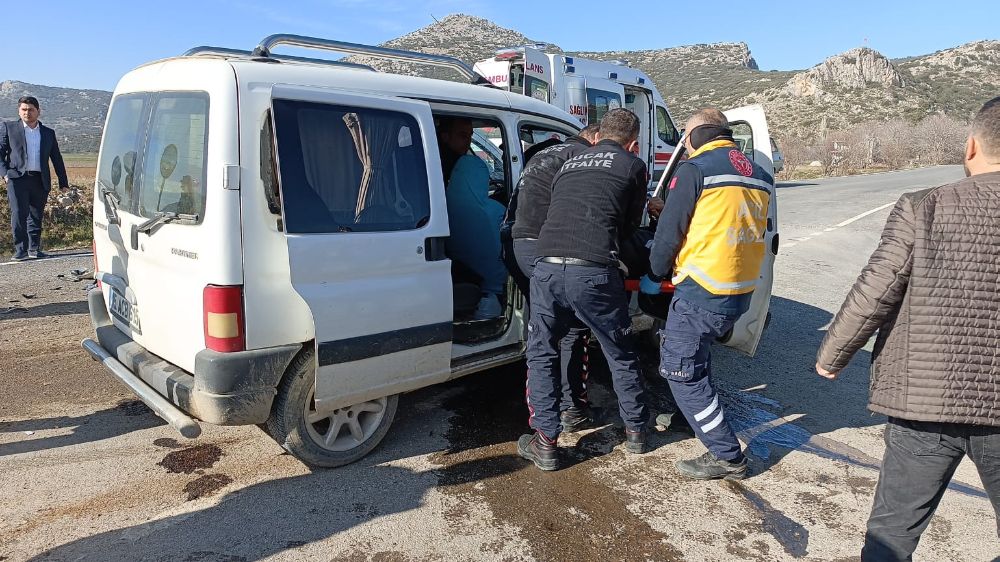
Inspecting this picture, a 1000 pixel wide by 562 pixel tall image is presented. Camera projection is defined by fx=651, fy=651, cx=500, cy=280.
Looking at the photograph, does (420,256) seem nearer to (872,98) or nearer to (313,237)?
(313,237)

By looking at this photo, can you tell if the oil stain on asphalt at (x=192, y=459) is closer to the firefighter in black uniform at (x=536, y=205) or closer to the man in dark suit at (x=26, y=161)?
the firefighter in black uniform at (x=536, y=205)

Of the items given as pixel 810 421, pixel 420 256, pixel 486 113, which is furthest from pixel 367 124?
pixel 810 421

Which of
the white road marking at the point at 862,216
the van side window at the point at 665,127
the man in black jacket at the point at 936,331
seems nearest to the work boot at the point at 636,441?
the man in black jacket at the point at 936,331

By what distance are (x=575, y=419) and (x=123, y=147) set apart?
10.1 ft

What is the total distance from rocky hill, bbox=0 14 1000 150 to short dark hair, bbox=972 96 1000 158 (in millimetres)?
46307

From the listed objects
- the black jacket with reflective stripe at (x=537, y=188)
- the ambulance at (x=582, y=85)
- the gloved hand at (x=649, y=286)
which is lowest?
the gloved hand at (x=649, y=286)

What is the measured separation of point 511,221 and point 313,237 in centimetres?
138

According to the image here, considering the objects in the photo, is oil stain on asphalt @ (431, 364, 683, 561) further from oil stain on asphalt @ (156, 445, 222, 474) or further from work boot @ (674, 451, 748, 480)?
oil stain on asphalt @ (156, 445, 222, 474)

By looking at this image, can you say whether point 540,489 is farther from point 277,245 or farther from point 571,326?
point 277,245

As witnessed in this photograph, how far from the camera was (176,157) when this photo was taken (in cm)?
312

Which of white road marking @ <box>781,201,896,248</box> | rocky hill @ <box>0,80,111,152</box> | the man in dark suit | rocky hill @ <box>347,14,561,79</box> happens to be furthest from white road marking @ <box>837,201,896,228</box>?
rocky hill @ <box>0,80,111,152</box>

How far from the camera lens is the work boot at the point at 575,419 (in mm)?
4121

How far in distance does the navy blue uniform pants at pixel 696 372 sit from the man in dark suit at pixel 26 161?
7.98 metres

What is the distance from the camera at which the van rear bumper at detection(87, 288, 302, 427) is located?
291cm
